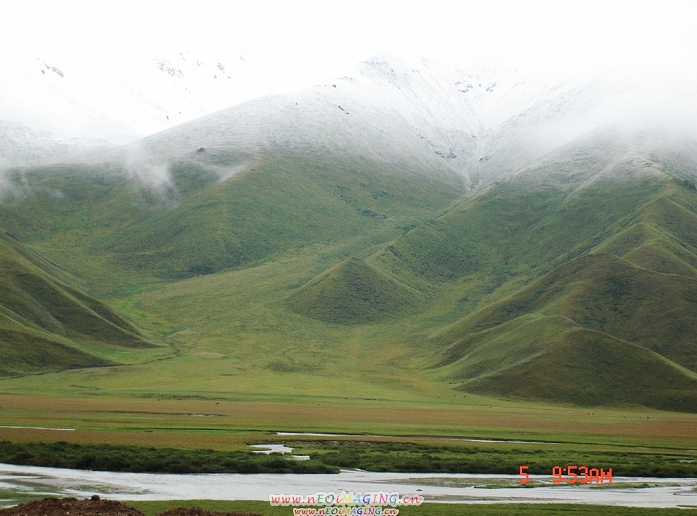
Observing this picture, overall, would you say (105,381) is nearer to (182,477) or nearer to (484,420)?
(484,420)

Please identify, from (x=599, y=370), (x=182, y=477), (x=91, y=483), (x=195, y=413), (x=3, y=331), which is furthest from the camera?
(x=3, y=331)

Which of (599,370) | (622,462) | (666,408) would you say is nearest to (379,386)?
(599,370)

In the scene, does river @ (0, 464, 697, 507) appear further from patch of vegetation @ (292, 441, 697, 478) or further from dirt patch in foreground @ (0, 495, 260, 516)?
dirt patch in foreground @ (0, 495, 260, 516)

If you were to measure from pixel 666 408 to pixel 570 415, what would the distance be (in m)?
25.6

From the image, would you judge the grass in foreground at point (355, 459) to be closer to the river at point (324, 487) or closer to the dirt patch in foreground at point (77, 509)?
the river at point (324, 487)

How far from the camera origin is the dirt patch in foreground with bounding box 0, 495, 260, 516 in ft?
144

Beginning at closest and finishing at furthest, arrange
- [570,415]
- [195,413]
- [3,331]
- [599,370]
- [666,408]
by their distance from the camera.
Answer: [195,413]
[570,415]
[666,408]
[599,370]
[3,331]

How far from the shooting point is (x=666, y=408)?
162 metres
